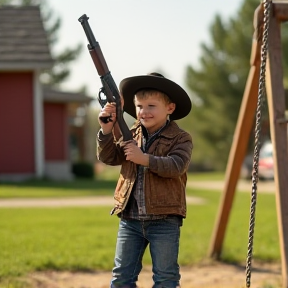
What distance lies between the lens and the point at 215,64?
45875 mm

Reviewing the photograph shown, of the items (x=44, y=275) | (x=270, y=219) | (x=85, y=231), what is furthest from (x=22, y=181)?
(x=44, y=275)

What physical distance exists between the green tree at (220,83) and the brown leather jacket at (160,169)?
124ft

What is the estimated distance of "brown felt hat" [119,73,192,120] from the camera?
411cm

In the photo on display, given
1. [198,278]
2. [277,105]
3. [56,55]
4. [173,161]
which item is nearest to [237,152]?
[198,278]

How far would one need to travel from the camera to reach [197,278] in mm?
6285

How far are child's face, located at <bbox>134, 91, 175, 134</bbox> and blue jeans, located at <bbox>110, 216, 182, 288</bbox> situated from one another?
52 cm

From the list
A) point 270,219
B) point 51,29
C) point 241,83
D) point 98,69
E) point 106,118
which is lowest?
point 270,219

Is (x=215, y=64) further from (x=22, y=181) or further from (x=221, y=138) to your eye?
(x=22, y=181)

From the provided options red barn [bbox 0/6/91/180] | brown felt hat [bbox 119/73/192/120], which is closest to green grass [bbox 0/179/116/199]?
red barn [bbox 0/6/91/180]

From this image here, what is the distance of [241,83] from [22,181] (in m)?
26.1

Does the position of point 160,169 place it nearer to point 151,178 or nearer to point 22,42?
point 151,178

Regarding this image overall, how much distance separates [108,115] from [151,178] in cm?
41

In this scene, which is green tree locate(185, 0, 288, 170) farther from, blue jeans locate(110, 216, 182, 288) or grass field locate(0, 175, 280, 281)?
blue jeans locate(110, 216, 182, 288)

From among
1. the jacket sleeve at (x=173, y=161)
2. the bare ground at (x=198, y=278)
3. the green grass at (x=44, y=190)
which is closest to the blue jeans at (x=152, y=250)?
the jacket sleeve at (x=173, y=161)
